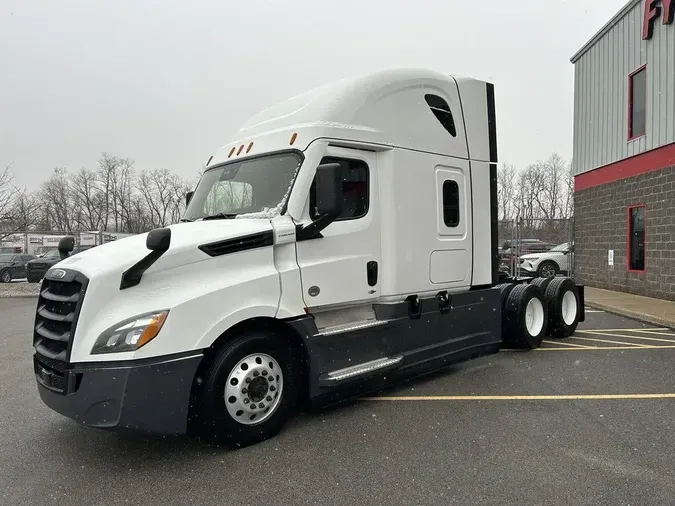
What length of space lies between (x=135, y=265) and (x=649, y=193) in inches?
511

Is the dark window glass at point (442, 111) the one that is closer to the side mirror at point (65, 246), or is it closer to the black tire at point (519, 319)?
the black tire at point (519, 319)

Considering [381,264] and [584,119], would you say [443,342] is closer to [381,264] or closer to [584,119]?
[381,264]

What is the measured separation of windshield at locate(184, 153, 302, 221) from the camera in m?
4.53

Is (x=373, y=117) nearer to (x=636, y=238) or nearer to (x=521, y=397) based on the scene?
(x=521, y=397)

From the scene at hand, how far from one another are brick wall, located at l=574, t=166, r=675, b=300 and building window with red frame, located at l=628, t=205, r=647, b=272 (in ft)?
0.43

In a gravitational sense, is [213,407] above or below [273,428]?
above

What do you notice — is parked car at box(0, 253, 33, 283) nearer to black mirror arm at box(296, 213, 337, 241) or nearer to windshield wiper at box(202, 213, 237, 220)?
windshield wiper at box(202, 213, 237, 220)

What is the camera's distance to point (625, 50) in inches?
535

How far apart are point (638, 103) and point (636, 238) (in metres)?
3.63

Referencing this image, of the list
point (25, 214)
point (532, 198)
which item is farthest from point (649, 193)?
point (532, 198)

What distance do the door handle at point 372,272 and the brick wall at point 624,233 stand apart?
387 inches

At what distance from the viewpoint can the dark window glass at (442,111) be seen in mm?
5758

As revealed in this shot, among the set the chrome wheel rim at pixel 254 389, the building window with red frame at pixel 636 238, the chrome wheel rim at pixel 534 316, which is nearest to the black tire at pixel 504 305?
the chrome wheel rim at pixel 534 316

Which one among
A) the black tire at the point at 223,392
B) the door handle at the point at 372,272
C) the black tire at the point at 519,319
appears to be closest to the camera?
the black tire at the point at 223,392
